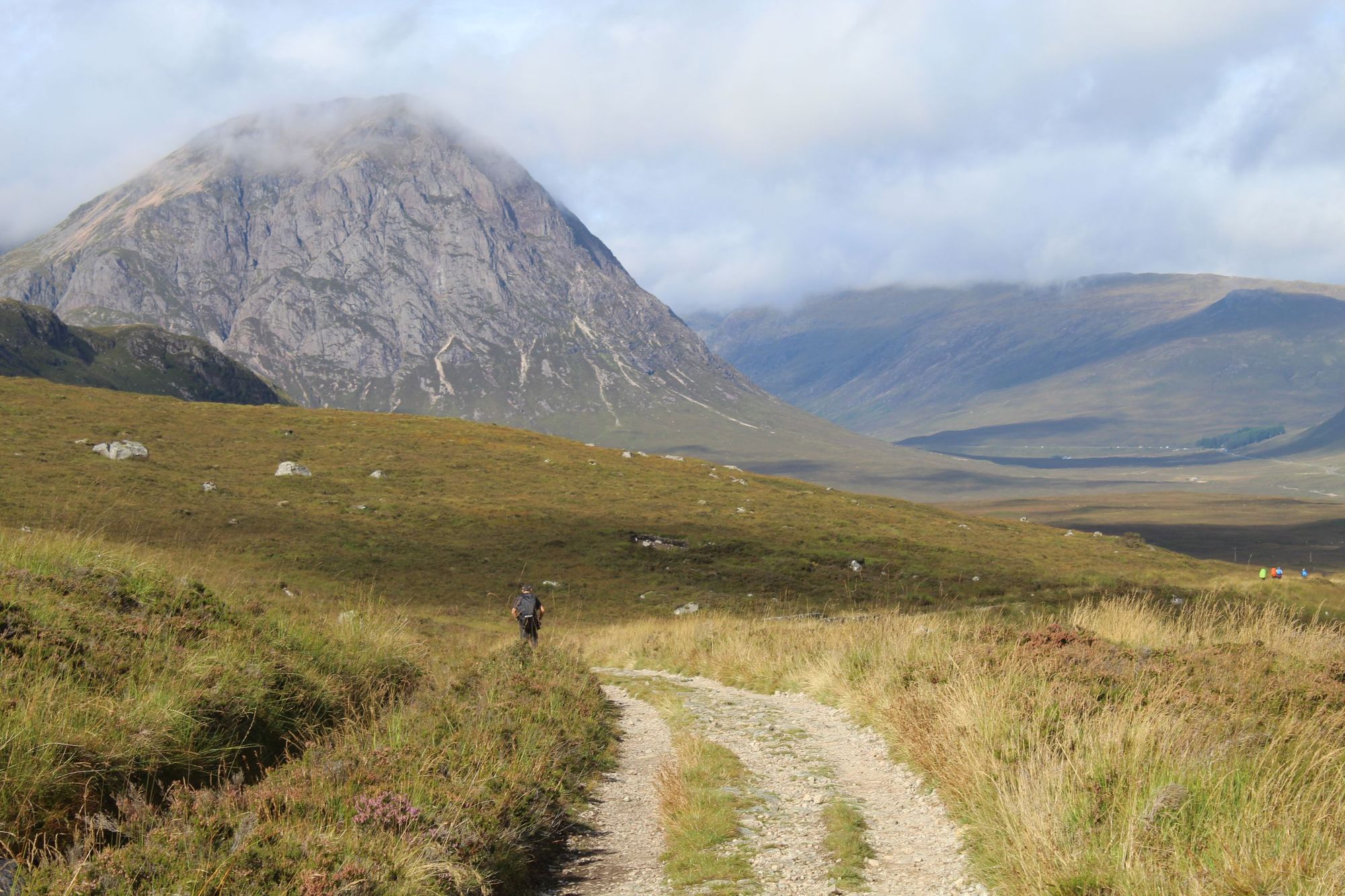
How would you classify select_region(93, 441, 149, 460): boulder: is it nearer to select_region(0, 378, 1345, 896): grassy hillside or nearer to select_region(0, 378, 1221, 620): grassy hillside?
select_region(0, 378, 1221, 620): grassy hillside

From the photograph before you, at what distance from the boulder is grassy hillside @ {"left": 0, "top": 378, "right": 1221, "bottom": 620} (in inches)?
37.1

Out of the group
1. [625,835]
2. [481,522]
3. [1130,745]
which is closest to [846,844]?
[625,835]

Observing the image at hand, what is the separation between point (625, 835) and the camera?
972 cm

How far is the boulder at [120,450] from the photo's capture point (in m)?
53.0

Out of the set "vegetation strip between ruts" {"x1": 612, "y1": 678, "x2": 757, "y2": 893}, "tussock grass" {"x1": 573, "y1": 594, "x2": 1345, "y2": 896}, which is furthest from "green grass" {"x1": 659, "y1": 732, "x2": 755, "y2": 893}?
"tussock grass" {"x1": 573, "y1": 594, "x2": 1345, "y2": 896}

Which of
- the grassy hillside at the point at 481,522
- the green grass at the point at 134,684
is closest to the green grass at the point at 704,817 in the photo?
the green grass at the point at 134,684

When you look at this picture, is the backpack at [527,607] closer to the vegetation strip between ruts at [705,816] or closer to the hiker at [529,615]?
the hiker at [529,615]

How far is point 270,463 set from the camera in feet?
199

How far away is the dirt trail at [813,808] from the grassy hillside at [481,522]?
15557 millimetres

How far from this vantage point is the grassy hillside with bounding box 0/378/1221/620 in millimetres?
41531

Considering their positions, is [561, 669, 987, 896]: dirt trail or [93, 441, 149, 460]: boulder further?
Result: [93, 441, 149, 460]: boulder

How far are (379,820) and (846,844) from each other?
4241 mm

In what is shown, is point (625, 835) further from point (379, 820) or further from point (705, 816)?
point (379, 820)

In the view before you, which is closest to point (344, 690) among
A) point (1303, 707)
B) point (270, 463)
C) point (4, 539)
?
point (4, 539)
